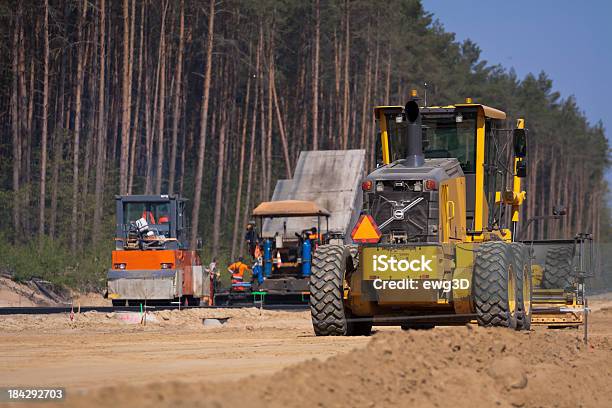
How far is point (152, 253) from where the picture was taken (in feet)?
111

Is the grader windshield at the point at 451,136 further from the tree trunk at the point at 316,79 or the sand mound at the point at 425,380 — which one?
the tree trunk at the point at 316,79

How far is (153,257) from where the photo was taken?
1328 inches

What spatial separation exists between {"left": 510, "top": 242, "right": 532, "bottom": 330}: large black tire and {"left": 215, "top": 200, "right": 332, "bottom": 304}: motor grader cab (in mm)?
14757

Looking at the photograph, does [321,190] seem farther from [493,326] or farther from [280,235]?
[493,326]

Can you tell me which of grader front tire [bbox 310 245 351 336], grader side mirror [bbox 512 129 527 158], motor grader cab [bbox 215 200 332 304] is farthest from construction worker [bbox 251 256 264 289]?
grader front tire [bbox 310 245 351 336]

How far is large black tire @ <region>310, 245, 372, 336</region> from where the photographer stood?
1798 centimetres

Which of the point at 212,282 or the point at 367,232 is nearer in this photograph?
the point at 367,232

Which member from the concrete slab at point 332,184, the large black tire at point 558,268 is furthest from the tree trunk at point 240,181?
the large black tire at point 558,268

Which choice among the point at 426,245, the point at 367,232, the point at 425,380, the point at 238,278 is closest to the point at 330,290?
the point at 367,232

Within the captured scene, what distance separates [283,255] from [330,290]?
19330mm

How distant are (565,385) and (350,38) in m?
66.9

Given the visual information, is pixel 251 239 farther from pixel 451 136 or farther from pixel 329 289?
pixel 329 289

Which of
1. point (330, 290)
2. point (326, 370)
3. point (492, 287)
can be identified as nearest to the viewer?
point (326, 370)

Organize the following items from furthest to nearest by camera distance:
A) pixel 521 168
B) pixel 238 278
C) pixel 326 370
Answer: pixel 238 278 → pixel 521 168 → pixel 326 370
